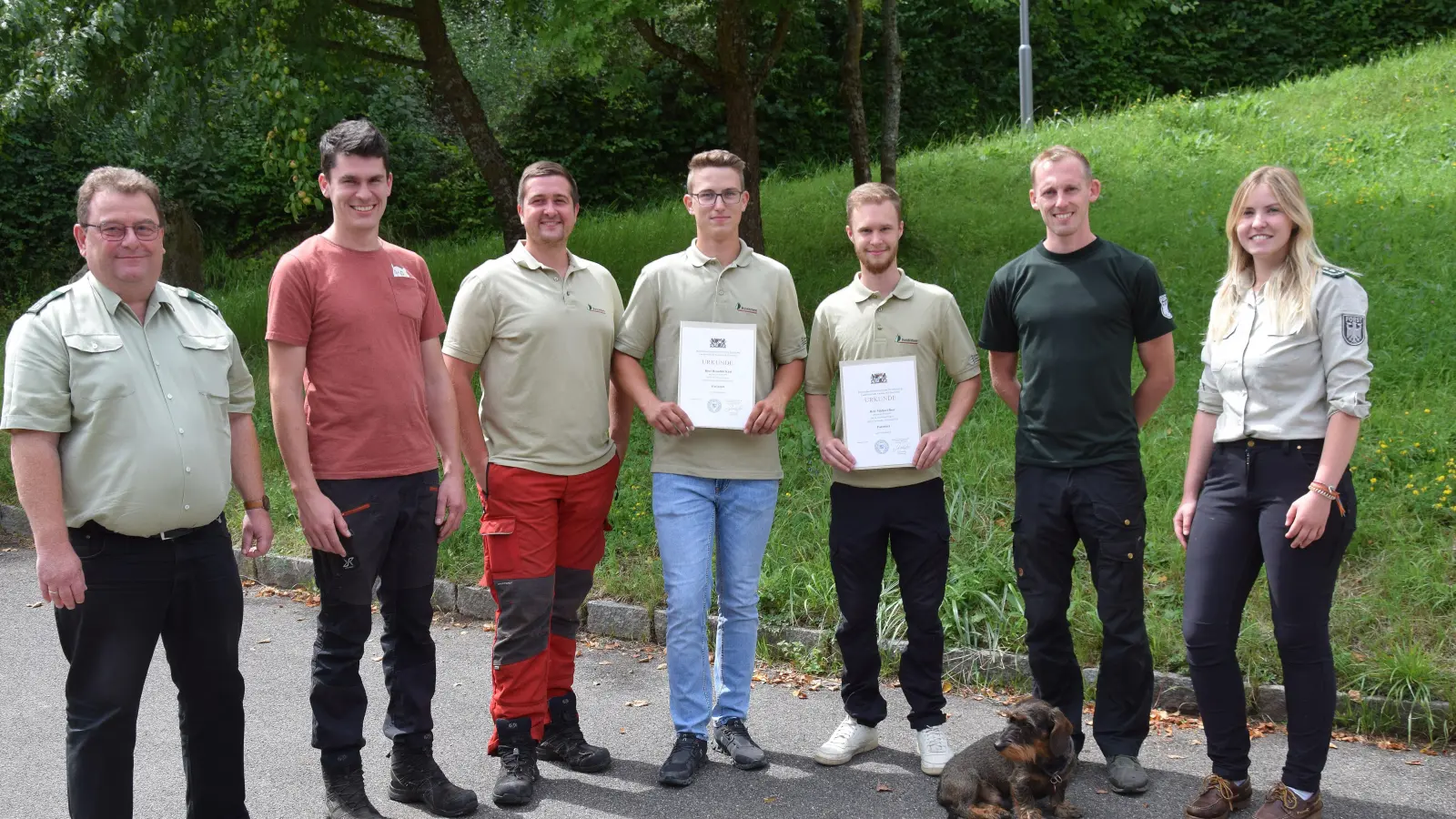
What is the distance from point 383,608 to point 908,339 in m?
2.36

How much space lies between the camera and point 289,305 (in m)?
4.19

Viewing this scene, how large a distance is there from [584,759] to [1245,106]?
15313 mm

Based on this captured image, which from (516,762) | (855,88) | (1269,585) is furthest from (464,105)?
(1269,585)

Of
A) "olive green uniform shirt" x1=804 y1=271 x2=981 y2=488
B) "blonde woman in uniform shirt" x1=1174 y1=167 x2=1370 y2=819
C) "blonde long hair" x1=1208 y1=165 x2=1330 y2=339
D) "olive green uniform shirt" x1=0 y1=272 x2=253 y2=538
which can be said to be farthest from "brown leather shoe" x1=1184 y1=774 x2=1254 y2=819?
"olive green uniform shirt" x1=0 y1=272 x2=253 y2=538

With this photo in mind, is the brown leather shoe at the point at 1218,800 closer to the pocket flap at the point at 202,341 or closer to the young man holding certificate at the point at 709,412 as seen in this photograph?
the young man holding certificate at the point at 709,412

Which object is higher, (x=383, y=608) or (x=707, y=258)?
(x=707, y=258)

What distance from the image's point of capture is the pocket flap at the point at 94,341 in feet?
11.7

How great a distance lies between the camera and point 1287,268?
4227mm

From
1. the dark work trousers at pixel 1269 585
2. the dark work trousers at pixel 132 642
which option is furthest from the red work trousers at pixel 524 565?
the dark work trousers at pixel 1269 585

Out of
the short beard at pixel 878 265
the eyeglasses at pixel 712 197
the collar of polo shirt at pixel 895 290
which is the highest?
the eyeglasses at pixel 712 197

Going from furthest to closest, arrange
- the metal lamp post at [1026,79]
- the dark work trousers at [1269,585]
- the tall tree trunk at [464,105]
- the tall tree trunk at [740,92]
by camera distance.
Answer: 1. the metal lamp post at [1026,79]
2. the tall tree trunk at [464,105]
3. the tall tree trunk at [740,92]
4. the dark work trousers at [1269,585]

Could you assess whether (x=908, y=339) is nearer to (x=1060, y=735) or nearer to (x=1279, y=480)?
(x=1279, y=480)

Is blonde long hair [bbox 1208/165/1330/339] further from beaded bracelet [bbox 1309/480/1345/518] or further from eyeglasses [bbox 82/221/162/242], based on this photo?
eyeglasses [bbox 82/221/162/242]

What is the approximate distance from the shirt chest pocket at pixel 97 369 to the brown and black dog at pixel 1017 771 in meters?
3.10
